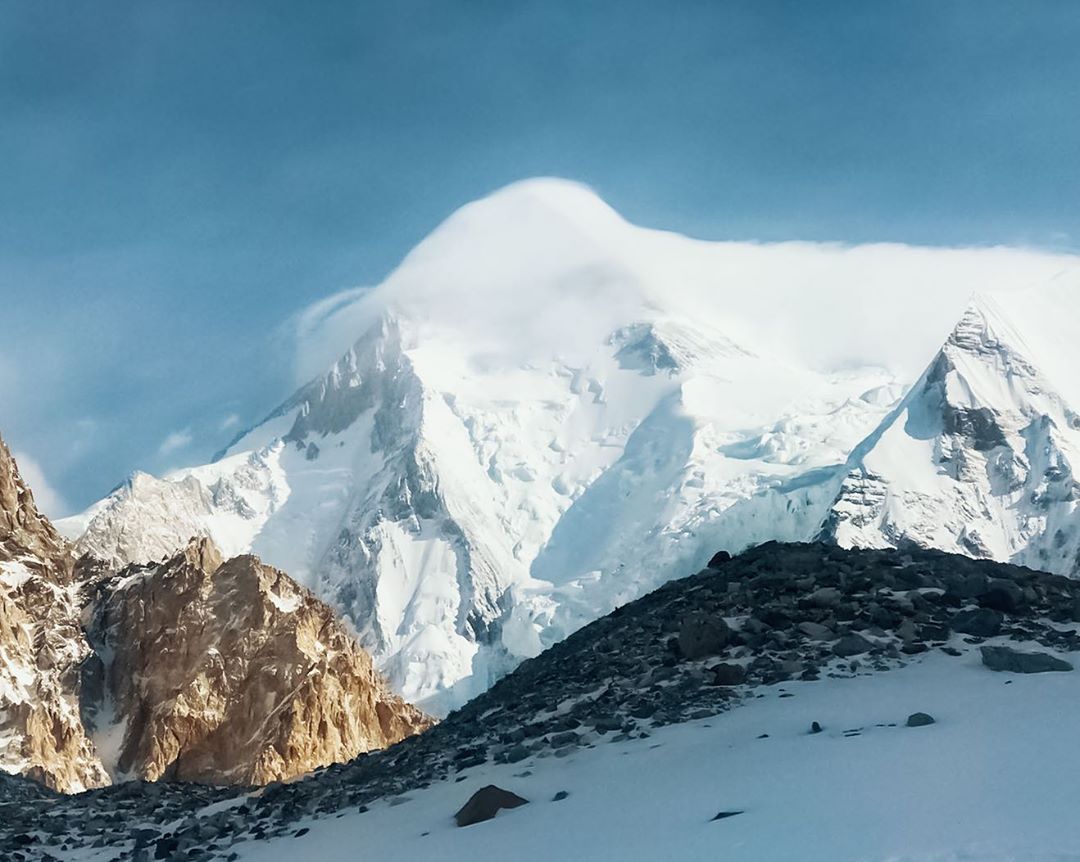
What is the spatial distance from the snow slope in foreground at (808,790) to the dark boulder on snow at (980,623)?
1.47m

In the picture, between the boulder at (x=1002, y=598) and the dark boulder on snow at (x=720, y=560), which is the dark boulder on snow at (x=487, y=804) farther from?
the dark boulder on snow at (x=720, y=560)

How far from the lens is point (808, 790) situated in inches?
405

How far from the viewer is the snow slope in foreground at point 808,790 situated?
28.4 ft

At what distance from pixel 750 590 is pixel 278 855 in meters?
10.2

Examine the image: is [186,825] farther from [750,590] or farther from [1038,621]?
[1038,621]

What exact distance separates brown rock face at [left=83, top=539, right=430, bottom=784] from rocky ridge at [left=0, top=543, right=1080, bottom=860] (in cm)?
4954

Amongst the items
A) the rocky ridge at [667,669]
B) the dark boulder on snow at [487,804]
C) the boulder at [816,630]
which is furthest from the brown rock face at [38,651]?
the dark boulder on snow at [487,804]

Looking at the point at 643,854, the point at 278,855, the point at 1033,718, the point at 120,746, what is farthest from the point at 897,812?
the point at 120,746

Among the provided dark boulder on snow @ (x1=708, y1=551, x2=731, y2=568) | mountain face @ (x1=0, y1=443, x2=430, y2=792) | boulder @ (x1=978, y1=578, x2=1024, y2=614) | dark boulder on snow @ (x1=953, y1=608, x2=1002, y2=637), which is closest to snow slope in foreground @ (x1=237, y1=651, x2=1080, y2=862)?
dark boulder on snow @ (x1=953, y1=608, x2=1002, y2=637)

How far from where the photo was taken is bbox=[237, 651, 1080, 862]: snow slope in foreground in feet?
28.4

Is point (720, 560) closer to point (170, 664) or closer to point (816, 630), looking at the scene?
point (816, 630)

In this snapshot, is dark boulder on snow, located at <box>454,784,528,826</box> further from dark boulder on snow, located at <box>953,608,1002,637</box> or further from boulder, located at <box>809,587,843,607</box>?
boulder, located at <box>809,587,843,607</box>

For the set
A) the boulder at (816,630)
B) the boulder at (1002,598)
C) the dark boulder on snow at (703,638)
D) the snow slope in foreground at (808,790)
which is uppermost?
the dark boulder on snow at (703,638)

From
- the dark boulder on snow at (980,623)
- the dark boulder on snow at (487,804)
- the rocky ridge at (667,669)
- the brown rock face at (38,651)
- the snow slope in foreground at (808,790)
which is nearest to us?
the snow slope in foreground at (808,790)
